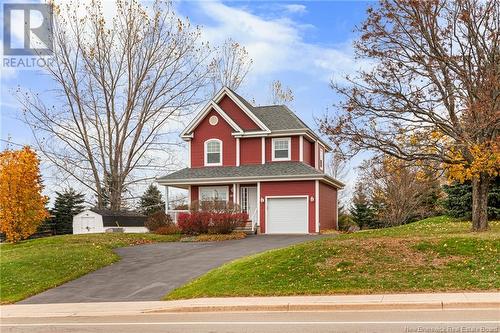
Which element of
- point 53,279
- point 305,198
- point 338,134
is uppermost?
point 338,134

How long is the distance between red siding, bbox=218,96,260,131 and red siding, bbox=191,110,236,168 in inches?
27.9

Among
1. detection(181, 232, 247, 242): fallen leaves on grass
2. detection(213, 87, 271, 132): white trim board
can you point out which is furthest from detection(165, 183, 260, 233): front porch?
detection(181, 232, 247, 242): fallen leaves on grass

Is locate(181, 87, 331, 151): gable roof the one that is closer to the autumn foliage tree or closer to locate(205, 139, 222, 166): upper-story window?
locate(205, 139, 222, 166): upper-story window

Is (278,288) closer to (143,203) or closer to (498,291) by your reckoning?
(498,291)

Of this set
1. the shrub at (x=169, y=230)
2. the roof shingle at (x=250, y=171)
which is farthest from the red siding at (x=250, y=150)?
the shrub at (x=169, y=230)

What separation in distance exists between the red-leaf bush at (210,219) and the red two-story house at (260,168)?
270 centimetres

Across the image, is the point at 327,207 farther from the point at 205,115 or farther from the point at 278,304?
the point at 278,304

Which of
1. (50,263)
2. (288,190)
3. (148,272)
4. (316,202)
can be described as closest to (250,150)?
(288,190)

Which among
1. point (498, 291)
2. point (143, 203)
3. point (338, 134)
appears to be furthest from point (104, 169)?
point (498, 291)

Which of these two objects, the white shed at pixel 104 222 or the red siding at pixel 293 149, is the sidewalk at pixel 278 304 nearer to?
the red siding at pixel 293 149

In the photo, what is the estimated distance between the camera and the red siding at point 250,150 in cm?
3552

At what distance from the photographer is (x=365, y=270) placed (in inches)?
607

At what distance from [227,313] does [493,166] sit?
11307 millimetres

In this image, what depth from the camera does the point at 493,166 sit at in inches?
763
